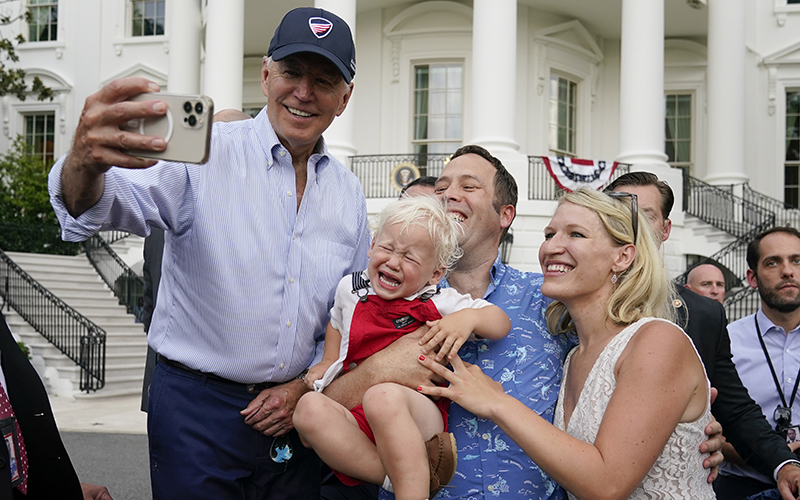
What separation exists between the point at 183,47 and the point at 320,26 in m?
20.1

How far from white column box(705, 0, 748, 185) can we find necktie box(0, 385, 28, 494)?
67.1ft

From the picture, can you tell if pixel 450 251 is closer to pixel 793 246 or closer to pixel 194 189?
pixel 194 189

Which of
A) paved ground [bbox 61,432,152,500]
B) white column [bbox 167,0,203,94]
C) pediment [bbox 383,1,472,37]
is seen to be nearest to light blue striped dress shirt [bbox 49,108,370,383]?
paved ground [bbox 61,432,152,500]

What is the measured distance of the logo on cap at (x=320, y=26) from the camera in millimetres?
2941

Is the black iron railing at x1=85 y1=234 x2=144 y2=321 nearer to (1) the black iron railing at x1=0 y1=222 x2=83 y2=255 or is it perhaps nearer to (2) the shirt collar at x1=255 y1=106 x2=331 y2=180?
(1) the black iron railing at x1=0 y1=222 x2=83 y2=255

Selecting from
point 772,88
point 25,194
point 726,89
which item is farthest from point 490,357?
point 25,194

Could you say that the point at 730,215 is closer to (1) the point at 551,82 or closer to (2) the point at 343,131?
(1) the point at 551,82

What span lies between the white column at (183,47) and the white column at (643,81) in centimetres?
1175

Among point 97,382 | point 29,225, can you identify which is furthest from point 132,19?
point 97,382

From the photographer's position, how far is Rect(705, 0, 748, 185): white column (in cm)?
2000

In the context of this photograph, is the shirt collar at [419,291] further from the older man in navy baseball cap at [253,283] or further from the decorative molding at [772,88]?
the decorative molding at [772,88]

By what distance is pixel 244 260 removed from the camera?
2951 mm

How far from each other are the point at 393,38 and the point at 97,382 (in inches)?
492

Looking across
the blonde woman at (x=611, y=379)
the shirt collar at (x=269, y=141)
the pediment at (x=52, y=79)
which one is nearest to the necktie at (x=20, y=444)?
the shirt collar at (x=269, y=141)
